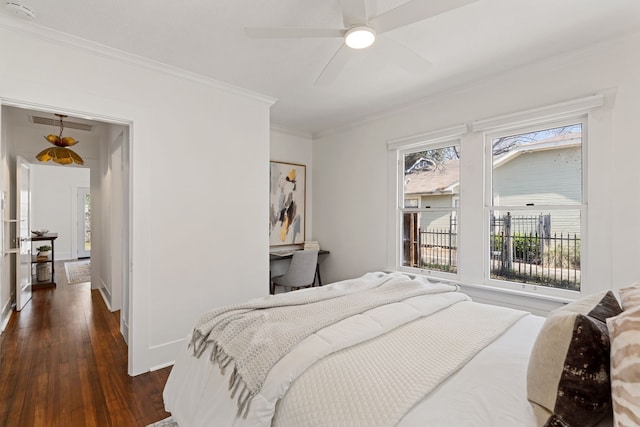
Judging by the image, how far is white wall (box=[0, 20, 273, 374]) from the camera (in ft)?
7.19

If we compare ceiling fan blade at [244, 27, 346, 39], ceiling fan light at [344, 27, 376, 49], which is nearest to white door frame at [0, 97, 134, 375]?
ceiling fan blade at [244, 27, 346, 39]

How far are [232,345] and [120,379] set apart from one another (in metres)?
1.66

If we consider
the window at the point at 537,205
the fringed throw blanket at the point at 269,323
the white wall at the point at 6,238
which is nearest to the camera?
the fringed throw blanket at the point at 269,323

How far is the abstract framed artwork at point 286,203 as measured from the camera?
427 cm

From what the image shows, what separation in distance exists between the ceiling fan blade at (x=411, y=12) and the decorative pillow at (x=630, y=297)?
134 centimetres

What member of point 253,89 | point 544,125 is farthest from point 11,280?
point 544,125

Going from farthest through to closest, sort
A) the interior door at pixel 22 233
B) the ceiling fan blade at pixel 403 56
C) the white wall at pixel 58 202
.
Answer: the white wall at pixel 58 202
the interior door at pixel 22 233
the ceiling fan blade at pixel 403 56

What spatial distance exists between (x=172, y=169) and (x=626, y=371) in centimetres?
291

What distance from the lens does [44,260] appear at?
526 centimetres

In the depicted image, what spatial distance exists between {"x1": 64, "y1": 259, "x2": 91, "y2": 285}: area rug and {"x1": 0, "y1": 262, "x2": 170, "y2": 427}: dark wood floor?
2.07m

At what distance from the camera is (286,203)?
4418 millimetres

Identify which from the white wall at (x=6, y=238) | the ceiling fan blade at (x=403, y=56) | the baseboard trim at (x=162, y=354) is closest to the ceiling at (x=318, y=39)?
the ceiling fan blade at (x=403, y=56)

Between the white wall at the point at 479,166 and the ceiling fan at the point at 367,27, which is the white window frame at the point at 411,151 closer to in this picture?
the white wall at the point at 479,166

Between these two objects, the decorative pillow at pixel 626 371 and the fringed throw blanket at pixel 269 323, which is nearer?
the decorative pillow at pixel 626 371
